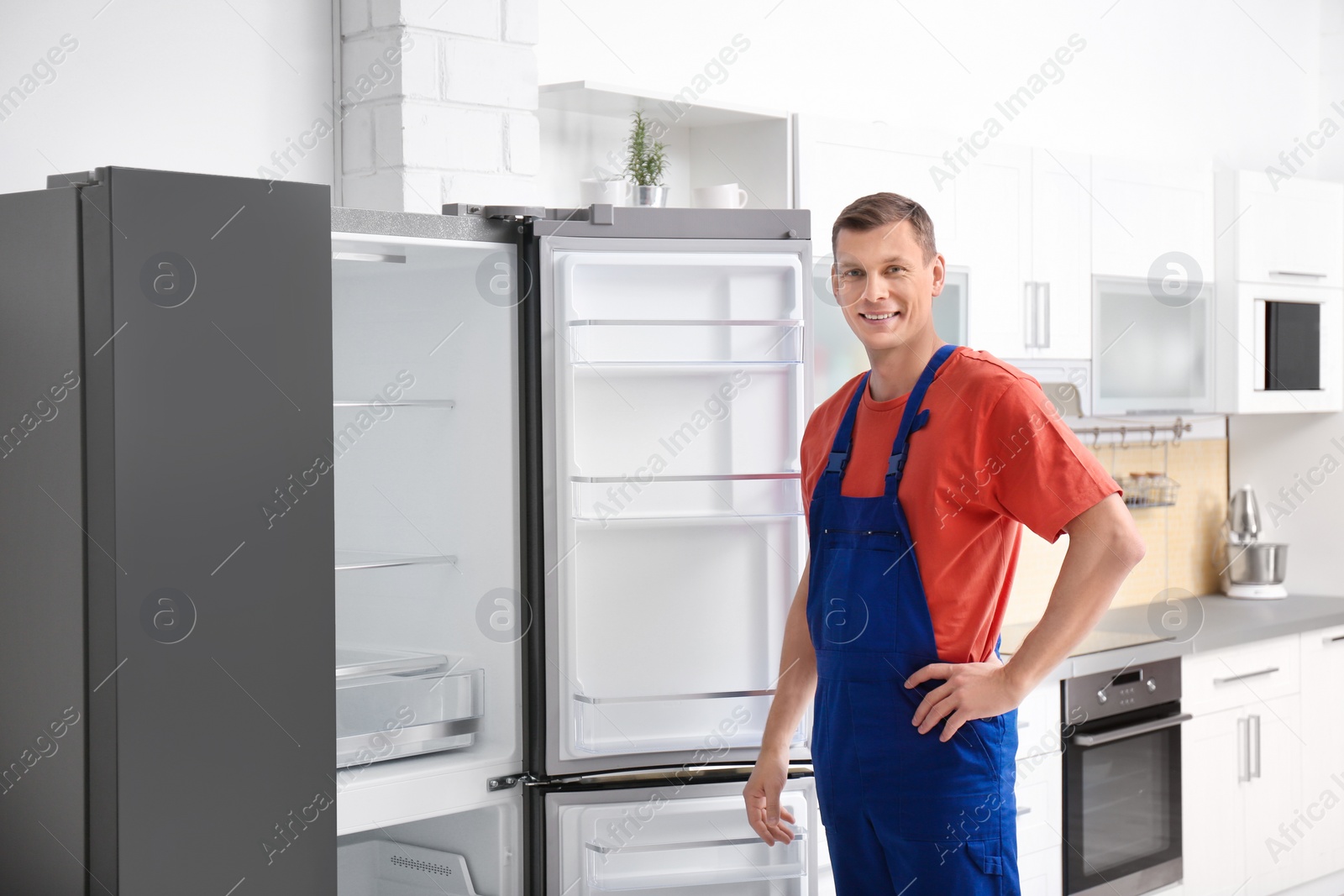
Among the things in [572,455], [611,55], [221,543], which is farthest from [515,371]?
[611,55]

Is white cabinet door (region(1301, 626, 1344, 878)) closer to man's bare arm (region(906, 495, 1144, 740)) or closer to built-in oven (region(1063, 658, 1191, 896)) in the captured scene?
built-in oven (region(1063, 658, 1191, 896))

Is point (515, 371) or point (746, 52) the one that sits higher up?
point (746, 52)

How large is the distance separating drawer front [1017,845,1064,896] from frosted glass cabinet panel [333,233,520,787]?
1.45m

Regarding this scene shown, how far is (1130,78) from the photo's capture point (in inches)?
159

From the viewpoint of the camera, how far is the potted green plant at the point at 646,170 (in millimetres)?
2416

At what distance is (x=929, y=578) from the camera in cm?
179

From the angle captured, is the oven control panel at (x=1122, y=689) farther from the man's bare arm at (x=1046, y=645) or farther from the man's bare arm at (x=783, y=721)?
the man's bare arm at (x=1046, y=645)

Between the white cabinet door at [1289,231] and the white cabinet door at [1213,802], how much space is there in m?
1.30

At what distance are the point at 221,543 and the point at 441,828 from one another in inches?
31.8

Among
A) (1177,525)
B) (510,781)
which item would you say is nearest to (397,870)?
(510,781)

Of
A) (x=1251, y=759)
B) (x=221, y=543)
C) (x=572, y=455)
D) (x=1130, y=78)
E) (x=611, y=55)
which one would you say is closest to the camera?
(x=221, y=543)

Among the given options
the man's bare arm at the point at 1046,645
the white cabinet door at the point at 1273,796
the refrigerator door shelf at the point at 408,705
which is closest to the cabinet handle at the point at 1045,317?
the white cabinet door at the point at 1273,796

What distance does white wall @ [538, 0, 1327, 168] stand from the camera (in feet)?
9.73

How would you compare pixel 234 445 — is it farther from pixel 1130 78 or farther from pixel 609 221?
pixel 1130 78
